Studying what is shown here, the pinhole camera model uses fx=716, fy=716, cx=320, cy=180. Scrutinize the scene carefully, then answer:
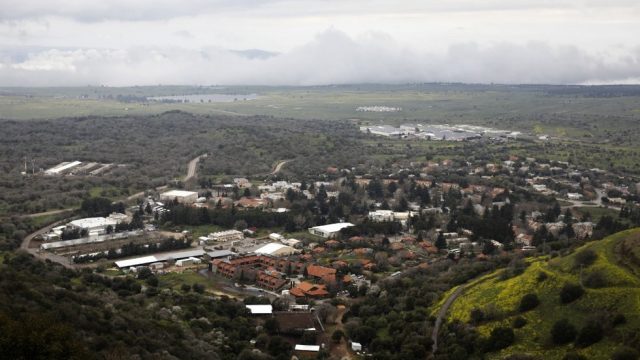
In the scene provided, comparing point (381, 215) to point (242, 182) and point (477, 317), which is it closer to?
point (242, 182)

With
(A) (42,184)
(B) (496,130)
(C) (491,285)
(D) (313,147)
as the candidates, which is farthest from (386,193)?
(B) (496,130)

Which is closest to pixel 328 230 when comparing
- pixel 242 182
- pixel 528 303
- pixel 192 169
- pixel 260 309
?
pixel 260 309

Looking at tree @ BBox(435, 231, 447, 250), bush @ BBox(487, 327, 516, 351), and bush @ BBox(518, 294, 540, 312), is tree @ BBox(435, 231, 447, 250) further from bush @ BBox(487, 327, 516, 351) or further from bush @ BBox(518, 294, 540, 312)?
bush @ BBox(487, 327, 516, 351)

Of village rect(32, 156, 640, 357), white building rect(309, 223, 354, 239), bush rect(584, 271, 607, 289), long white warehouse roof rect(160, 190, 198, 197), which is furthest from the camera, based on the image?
long white warehouse roof rect(160, 190, 198, 197)

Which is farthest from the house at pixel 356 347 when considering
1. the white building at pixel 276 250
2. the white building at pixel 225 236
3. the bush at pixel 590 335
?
the white building at pixel 225 236

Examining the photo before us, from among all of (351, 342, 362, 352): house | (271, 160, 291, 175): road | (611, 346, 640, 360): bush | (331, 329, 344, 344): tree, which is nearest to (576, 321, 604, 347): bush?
(611, 346, 640, 360): bush
